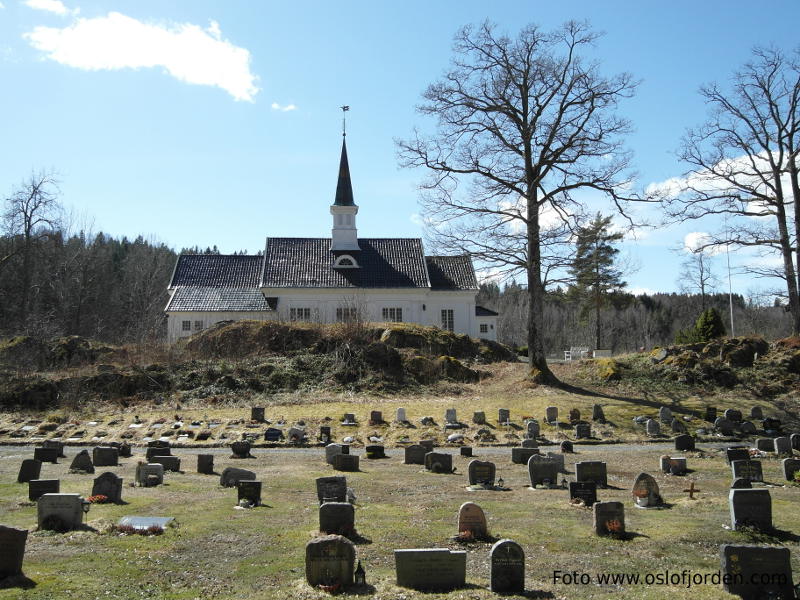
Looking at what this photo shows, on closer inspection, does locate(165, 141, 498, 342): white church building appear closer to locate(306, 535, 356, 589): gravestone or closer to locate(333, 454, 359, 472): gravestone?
locate(333, 454, 359, 472): gravestone

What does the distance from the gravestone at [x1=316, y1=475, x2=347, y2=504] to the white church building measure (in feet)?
98.9

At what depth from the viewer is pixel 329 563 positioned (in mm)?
8297

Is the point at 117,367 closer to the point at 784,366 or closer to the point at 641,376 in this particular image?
the point at 641,376

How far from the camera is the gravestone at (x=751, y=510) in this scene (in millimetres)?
10352

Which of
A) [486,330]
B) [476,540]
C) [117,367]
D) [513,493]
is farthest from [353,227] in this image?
[476,540]

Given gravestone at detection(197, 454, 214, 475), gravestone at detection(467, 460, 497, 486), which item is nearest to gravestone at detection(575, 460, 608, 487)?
gravestone at detection(467, 460, 497, 486)

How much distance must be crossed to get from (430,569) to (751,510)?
533 cm

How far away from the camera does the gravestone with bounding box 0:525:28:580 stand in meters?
8.19

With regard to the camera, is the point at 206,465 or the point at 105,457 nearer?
the point at 206,465

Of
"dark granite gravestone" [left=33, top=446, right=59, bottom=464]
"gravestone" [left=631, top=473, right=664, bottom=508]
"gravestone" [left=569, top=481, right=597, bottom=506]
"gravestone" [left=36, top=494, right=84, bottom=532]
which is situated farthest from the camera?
"dark granite gravestone" [left=33, top=446, right=59, bottom=464]

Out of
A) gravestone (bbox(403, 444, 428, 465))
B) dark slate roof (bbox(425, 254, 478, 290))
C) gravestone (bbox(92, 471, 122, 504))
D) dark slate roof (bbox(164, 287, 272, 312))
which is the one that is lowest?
gravestone (bbox(403, 444, 428, 465))

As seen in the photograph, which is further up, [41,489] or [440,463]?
[41,489]

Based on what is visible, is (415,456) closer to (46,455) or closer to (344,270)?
(46,455)

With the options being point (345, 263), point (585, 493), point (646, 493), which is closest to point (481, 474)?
point (585, 493)
